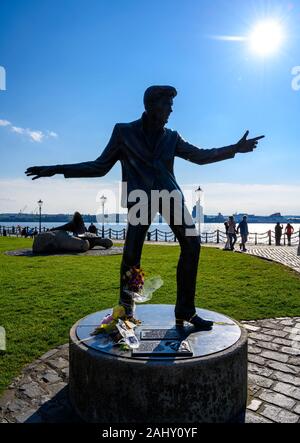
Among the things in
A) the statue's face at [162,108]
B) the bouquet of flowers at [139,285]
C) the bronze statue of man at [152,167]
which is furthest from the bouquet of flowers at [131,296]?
the statue's face at [162,108]

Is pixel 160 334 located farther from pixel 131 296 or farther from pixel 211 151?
pixel 211 151

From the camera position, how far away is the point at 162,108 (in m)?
3.65

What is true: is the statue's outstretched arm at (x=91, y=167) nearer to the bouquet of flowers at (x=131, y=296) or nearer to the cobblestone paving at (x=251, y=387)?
the bouquet of flowers at (x=131, y=296)

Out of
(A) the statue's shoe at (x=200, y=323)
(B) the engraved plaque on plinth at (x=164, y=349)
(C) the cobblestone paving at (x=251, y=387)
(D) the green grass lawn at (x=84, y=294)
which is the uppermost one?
(A) the statue's shoe at (x=200, y=323)

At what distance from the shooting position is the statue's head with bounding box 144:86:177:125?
362 centimetres

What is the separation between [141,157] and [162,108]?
525mm

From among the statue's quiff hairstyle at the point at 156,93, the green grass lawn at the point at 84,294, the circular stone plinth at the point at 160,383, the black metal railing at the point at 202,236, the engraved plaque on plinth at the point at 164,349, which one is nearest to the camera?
the circular stone plinth at the point at 160,383

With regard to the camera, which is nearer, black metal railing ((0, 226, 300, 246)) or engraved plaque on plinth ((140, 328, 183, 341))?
engraved plaque on plinth ((140, 328, 183, 341))

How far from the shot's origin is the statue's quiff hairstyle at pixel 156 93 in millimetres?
3613

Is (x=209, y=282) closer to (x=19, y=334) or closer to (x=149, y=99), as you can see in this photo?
(x=19, y=334)

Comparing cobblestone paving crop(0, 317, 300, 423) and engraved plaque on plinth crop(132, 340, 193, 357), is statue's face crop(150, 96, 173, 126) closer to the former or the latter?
engraved plaque on plinth crop(132, 340, 193, 357)

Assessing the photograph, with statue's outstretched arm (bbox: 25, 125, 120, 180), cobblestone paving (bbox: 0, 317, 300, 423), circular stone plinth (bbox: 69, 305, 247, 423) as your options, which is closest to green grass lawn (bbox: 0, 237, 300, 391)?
cobblestone paving (bbox: 0, 317, 300, 423)

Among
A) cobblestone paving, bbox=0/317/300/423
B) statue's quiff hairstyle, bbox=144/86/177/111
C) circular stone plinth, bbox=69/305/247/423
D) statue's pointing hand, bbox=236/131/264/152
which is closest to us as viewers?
circular stone plinth, bbox=69/305/247/423
